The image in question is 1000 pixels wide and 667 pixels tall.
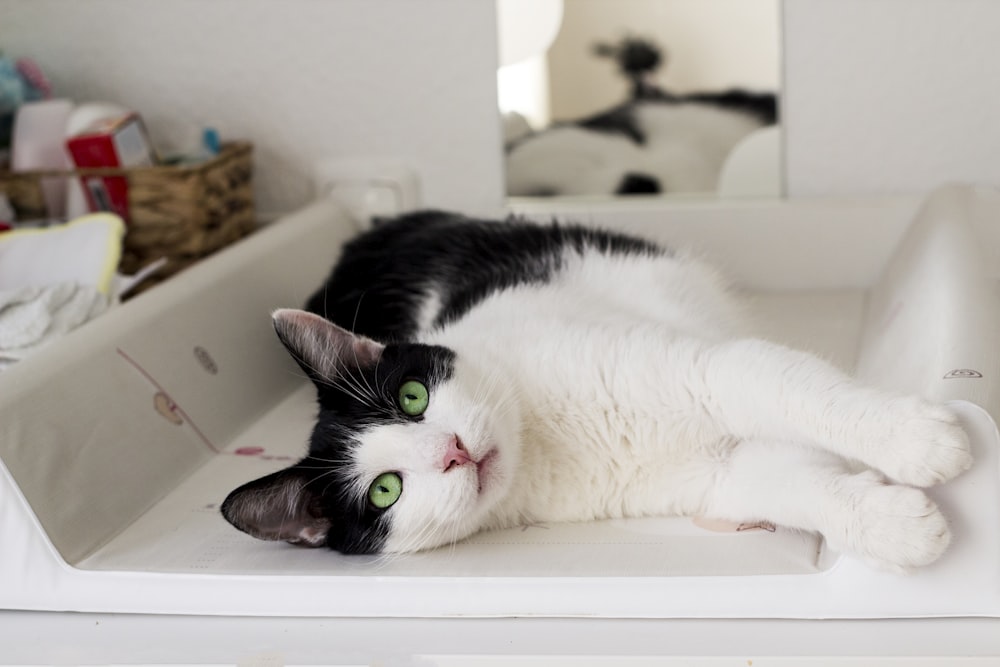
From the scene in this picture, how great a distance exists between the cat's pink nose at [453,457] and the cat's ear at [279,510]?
18cm

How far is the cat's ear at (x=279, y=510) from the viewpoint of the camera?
112cm

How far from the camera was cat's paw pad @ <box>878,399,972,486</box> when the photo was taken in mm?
930

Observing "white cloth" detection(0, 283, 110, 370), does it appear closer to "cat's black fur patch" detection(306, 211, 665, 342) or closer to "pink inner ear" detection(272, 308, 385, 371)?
"cat's black fur patch" detection(306, 211, 665, 342)

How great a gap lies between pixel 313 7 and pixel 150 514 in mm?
1325

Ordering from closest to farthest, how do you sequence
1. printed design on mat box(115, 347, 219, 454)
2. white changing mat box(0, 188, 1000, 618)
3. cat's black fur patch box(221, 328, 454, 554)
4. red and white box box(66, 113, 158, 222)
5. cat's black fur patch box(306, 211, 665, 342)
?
white changing mat box(0, 188, 1000, 618)
cat's black fur patch box(221, 328, 454, 554)
printed design on mat box(115, 347, 219, 454)
cat's black fur patch box(306, 211, 665, 342)
red and white box box(66, 113, 158, 222)

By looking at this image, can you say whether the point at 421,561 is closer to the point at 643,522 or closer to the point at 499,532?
the point at 499,532

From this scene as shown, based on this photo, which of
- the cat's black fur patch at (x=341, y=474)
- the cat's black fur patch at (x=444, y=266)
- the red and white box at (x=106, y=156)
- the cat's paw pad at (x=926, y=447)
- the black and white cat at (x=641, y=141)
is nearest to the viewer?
the cat's paw pad at (x=926, y=447)

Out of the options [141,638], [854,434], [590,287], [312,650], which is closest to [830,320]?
[590,287]

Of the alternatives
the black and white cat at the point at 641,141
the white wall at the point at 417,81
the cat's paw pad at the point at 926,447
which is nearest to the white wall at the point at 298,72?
the white wall at the point at 417,81

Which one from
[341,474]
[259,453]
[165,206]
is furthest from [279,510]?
[165,206]

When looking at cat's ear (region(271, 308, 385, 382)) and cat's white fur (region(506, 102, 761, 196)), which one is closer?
cat's ear (region(271, 308, 385, 382))

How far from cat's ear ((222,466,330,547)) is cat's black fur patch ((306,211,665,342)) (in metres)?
0.47

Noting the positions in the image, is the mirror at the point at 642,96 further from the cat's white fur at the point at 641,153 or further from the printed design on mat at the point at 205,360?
the printed design on mat at the point at 205,360

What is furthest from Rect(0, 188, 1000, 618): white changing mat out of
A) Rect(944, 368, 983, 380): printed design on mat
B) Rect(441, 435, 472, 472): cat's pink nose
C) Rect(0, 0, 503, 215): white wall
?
Rect(0, 0, 503, 215): white wall
